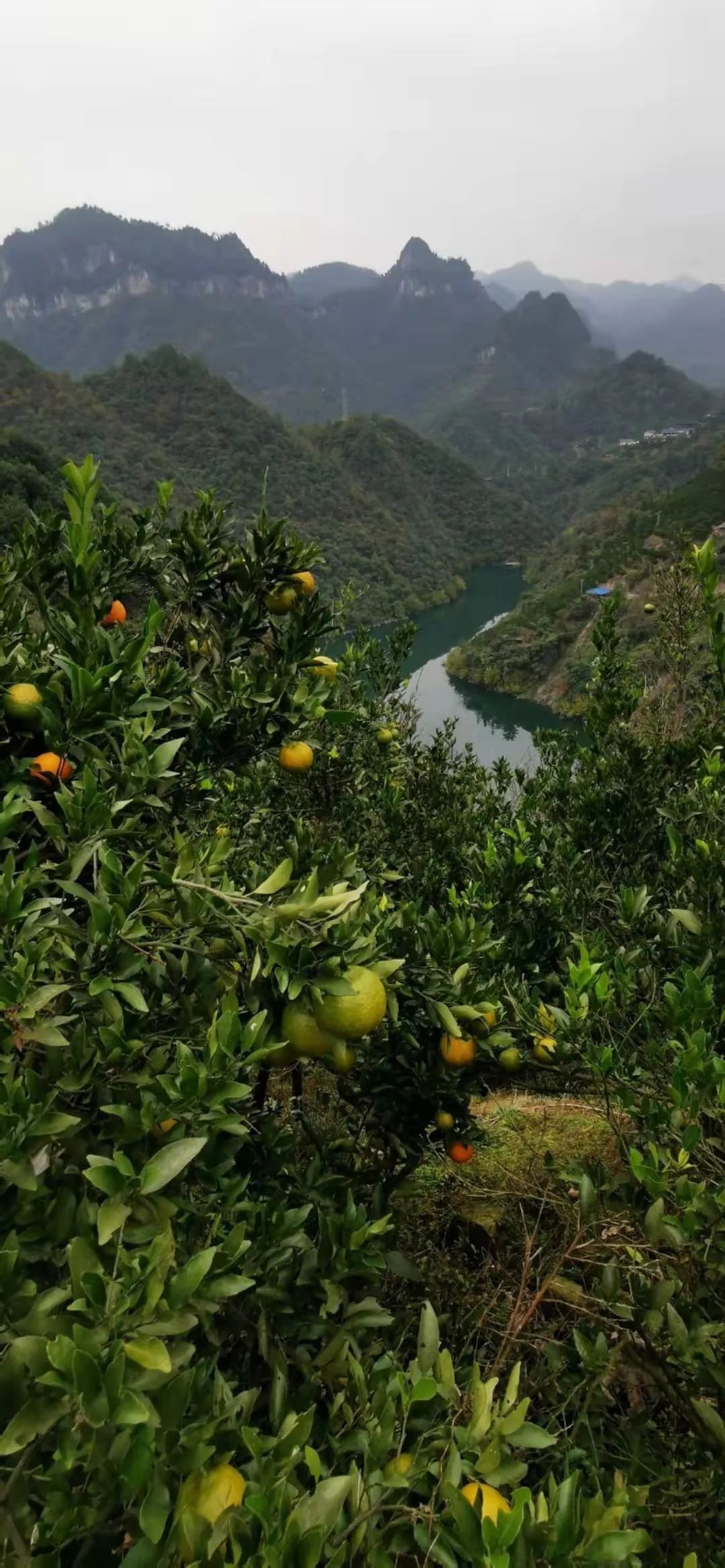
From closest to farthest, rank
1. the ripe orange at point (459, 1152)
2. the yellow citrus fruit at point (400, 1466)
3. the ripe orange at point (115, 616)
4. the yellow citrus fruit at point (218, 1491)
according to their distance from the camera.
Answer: the yellow citrus fruit at point (218, 1491) → the yellow citrus fruit at point (400, 1466) → the ripe orange at point (115, 616) → the ripe orange at point (459, 1152)

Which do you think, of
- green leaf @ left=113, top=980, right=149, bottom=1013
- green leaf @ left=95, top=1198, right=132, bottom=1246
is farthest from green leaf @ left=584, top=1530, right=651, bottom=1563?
green leaf @ left=113, top=980, right=149, bottom=1013

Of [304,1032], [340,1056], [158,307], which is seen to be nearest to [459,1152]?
[340,1056]

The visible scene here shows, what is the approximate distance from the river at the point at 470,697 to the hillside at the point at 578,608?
823mm

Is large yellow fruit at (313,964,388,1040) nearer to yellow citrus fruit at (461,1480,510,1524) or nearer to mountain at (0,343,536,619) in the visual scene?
yellow citrus fruit at (461,1480,510,1524)

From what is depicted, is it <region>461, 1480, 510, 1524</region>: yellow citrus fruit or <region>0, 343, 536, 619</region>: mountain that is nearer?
<region>461, 1480, 510, 1524</region>: yellow citrus fruit

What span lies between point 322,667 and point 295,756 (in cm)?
27

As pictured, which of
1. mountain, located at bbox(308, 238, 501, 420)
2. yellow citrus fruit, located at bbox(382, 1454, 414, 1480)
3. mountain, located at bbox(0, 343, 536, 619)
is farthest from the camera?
mountain, located at bbox(308, 238, 501, 420)

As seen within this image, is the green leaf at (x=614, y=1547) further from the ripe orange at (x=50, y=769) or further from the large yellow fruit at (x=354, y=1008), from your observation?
the ripe orange at (x=50, y=769)

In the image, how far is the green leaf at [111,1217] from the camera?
0.94m

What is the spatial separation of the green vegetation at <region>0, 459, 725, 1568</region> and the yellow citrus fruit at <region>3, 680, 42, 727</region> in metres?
0.01

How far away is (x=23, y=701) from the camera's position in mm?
1510

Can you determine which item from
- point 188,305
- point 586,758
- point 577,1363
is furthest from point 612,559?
point 188,305

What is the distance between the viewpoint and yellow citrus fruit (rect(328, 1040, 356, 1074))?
1.33 meters

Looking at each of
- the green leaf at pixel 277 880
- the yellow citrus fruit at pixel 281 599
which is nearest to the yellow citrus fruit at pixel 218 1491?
the green leaf at pixel 277 880
